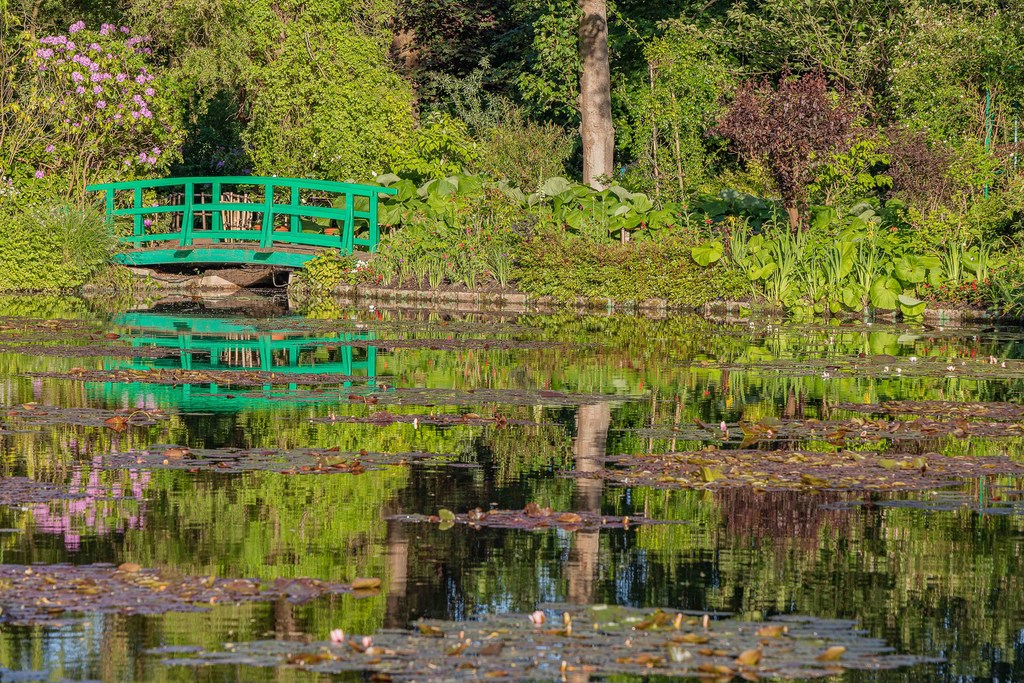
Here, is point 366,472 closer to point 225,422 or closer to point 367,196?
point 225,422

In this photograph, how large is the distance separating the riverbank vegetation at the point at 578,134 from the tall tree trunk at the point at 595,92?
2.8 inches

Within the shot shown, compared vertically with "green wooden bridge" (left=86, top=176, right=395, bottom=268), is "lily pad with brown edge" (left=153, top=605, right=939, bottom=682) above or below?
below

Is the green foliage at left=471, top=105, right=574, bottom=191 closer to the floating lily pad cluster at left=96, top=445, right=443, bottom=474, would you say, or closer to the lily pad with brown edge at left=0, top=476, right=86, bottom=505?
the floating lily pad cluster at left=96, top=445, right=443, bottom=474

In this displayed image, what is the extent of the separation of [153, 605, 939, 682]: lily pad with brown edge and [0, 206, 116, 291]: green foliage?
2067 cm

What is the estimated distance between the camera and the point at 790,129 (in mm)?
24047

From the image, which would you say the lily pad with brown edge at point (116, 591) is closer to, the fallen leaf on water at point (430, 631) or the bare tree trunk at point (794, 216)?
the fallen leaf on water at point (430, 631)

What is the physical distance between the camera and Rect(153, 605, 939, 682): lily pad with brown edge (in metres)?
6.11

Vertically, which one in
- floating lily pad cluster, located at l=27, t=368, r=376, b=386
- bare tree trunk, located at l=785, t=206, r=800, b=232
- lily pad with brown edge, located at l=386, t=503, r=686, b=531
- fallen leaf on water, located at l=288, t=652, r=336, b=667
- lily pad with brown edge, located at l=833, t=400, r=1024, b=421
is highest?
bare tree trunk, located at l=785, t=206, r=800, b=232

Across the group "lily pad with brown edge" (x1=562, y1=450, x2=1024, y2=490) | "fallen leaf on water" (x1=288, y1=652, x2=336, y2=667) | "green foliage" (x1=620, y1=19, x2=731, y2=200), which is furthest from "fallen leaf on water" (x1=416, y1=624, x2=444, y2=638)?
"green foliage" (x1=620, y1=19, x2=731, y2=200)

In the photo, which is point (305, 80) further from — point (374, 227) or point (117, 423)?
point (117, 423)

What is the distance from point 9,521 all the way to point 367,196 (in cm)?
1983

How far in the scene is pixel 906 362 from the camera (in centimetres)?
1667

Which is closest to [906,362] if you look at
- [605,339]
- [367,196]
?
[605,339]

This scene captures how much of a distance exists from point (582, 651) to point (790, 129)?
18519mm
